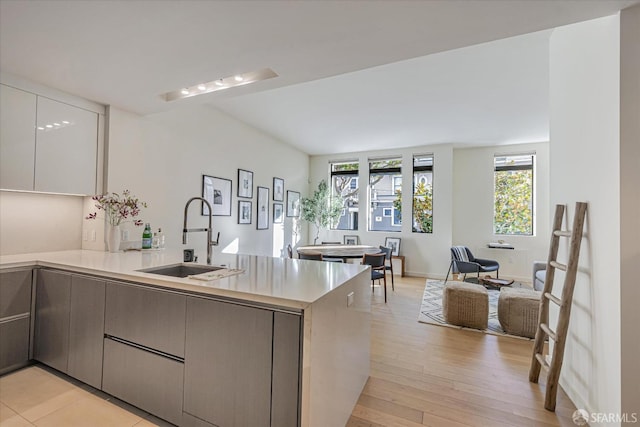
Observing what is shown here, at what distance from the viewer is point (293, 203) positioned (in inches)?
247

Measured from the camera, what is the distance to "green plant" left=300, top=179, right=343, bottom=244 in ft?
21.4

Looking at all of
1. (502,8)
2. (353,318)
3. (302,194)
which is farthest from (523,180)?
(353,318)

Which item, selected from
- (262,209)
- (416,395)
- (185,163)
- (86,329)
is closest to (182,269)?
(86,329)

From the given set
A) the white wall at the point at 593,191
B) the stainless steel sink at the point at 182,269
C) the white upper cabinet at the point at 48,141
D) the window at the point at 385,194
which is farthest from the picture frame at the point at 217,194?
the white wall at the point at 593,191

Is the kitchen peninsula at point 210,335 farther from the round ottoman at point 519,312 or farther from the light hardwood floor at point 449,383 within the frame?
the round ottoman at point 519,312

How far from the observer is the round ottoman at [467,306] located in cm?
316

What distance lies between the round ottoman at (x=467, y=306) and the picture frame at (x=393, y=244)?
9.37ft

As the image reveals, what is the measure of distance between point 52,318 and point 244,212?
2836 millimetres

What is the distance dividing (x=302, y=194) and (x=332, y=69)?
4622 mm

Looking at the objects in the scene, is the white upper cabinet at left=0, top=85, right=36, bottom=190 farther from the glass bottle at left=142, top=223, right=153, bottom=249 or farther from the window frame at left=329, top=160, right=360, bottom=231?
the window frame at left=329, top=160, right=360, bottom=231

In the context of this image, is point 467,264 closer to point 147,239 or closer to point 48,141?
point 147,239

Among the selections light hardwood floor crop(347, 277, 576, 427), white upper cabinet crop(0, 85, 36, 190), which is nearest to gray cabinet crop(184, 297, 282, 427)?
A: light hardwood floor crop(347, 277, 576, 427)

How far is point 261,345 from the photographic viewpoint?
1.28 meters

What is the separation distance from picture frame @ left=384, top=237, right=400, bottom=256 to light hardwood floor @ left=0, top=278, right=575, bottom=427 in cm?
344
